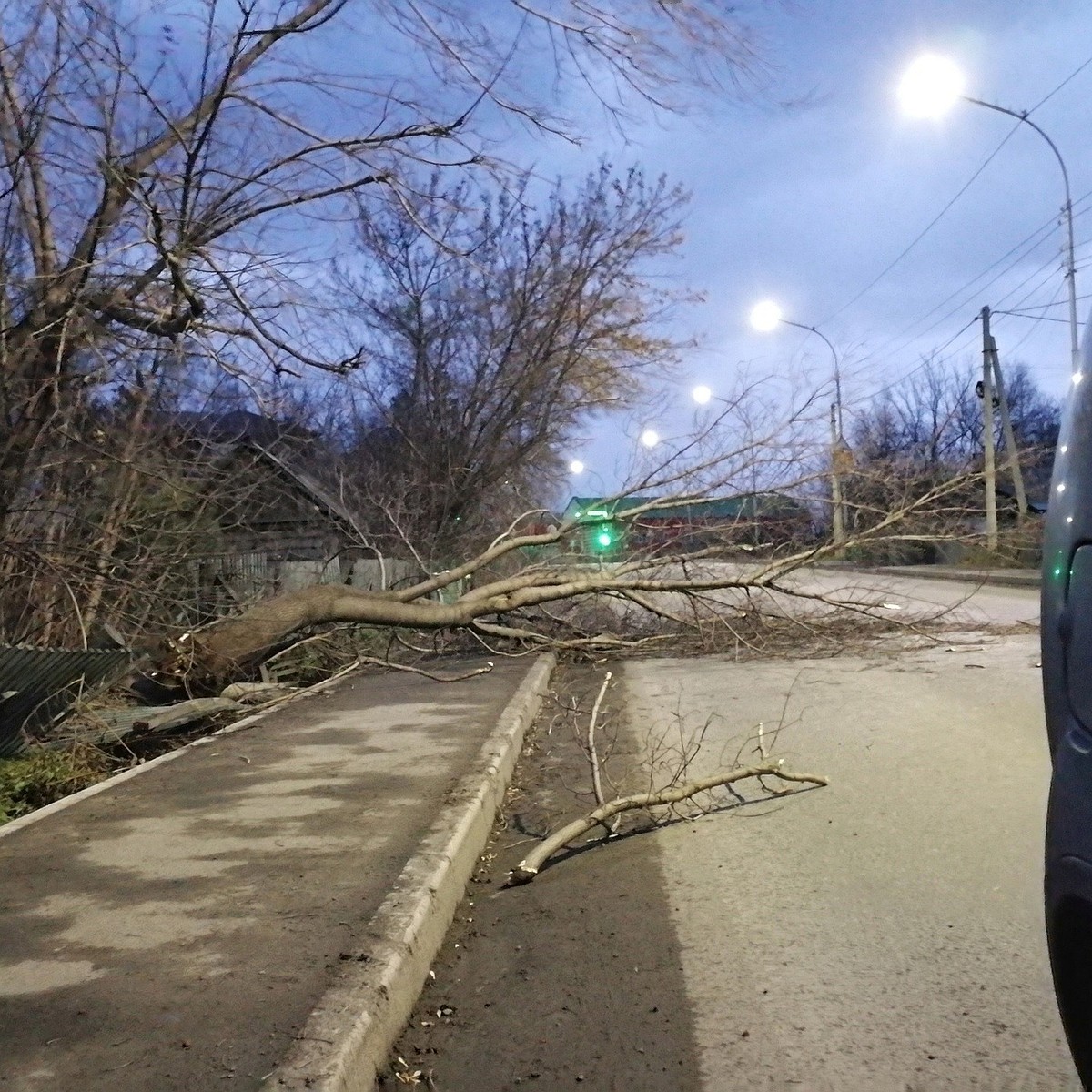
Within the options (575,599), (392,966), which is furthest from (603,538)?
(392,966)

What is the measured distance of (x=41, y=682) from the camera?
23.9ft

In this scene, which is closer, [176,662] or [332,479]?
[176,662]

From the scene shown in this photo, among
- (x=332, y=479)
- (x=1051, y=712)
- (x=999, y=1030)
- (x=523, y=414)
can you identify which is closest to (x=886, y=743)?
(x=999, y=1030)

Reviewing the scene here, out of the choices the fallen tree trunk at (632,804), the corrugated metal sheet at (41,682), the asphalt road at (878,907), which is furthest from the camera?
the corrugated metal sheet at (41,682)

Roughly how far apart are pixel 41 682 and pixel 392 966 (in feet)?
15.2

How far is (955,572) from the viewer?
25.6 m

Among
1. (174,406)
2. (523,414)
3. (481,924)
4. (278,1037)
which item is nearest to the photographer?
(278,1037)

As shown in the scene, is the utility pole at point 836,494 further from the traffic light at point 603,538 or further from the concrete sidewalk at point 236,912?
the concrete sidewalk at point 236,912

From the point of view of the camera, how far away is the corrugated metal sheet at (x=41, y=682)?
698 centimetres

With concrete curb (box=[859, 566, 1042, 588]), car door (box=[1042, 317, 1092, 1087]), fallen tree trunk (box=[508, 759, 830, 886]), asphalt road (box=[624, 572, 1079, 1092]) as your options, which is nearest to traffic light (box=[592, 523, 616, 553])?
asphalt road (box=[624, 572, 1079, 1092])

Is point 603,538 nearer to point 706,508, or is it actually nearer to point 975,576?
point 706,508

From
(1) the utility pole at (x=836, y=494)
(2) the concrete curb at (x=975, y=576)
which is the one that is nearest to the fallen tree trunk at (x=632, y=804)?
(1) the utility pole at (x=836, y=494)

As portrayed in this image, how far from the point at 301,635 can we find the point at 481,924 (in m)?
6.89

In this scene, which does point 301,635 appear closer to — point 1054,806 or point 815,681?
point 815,681
